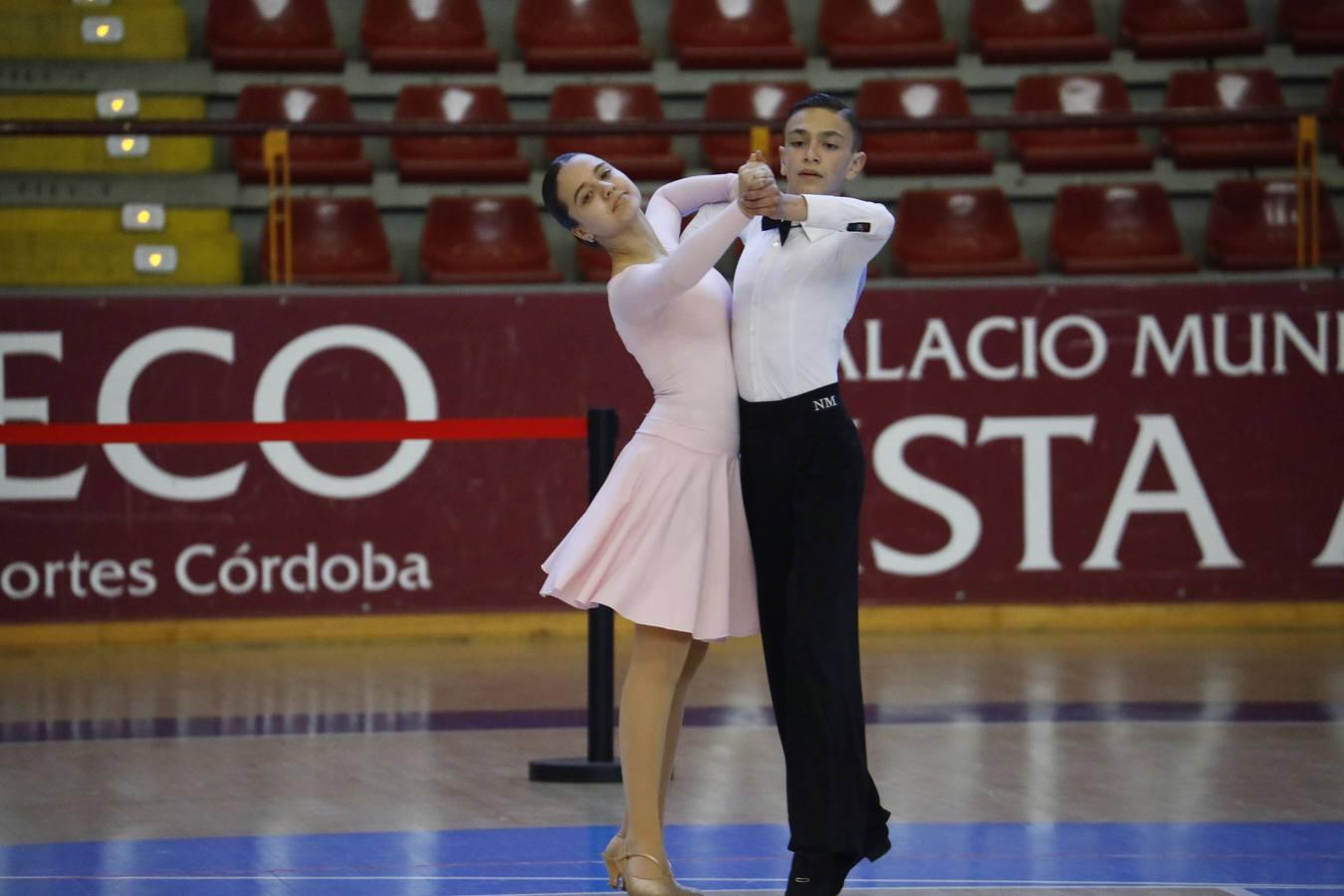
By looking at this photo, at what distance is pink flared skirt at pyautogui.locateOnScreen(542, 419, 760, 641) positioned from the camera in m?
4.14

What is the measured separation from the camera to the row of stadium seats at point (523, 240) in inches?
374

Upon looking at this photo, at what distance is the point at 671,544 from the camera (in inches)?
163

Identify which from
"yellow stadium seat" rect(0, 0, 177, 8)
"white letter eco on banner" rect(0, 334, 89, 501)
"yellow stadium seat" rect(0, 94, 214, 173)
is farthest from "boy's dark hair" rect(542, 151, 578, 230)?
"yellow stadium seat" rect(0, 0, 177, 8)

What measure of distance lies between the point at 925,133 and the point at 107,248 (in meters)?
4.19

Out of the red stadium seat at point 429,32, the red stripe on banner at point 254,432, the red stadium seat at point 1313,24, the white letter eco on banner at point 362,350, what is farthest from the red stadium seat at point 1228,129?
the red stripe on banner at point 254,432

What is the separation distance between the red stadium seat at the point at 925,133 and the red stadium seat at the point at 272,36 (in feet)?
9.33

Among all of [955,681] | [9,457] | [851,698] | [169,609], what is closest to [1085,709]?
[955,681]

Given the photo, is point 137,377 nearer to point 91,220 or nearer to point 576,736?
point 91,220

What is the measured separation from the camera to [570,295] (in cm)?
884

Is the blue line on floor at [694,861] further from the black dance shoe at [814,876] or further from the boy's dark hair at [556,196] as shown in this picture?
the boy's dark hair at [556,196]

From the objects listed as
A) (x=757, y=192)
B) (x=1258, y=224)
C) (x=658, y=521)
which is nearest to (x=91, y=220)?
(x=1258, y=224)

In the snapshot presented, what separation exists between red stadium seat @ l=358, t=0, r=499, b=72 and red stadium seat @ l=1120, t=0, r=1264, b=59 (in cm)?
353

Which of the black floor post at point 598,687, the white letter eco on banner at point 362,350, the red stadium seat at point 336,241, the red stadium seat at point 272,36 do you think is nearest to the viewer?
the black floor post at point 598,687

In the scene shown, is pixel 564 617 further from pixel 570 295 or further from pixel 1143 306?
pixel 1143 306
